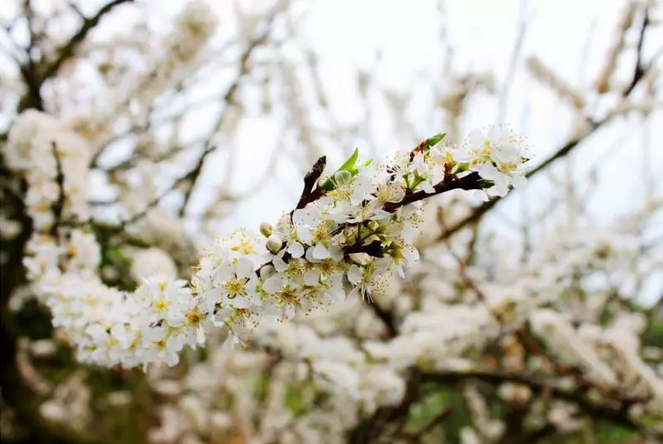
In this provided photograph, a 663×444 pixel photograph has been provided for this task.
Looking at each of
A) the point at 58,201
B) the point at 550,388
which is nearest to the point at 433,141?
the point at 58,201

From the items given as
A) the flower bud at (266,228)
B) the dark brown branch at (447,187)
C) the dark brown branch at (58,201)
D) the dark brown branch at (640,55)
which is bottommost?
the dark brown branch at (447,187)

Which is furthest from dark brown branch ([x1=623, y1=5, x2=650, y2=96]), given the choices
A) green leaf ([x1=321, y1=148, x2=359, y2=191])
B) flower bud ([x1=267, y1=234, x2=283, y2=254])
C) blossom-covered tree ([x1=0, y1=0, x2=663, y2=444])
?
flower bud ([x1=267, y1=234, x2=283, y2=254])

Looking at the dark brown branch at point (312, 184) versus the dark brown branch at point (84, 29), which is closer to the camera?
the dark brown branch at point (312, 184)

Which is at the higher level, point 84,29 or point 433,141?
point 84,29

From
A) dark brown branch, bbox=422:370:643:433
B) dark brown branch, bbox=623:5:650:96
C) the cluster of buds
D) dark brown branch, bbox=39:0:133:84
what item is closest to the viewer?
the cluster of buds

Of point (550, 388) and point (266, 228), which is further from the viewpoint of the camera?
point (550, 388)

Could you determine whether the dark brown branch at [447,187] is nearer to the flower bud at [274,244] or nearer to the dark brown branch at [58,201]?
the flower bud at [274,244]

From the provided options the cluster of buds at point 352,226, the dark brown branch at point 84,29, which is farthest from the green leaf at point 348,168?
the dark brown branch at point 84,29

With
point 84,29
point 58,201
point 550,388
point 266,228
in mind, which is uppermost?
point 84,29

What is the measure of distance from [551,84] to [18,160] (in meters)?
2.57

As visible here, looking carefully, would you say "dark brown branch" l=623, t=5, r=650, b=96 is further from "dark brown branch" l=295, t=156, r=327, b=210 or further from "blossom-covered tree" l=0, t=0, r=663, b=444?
"dark brown branch" l=295, t=156, r=327, b=210

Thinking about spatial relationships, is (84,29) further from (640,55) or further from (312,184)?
(640,55)

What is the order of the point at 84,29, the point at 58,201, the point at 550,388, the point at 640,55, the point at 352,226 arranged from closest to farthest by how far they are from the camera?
the point at 352,226
the point at 640,55
the point at 58,201
the point at 84,29
the point at 550,388

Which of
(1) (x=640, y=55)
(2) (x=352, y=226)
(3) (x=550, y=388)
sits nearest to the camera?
(2) (x=352, y=226)
